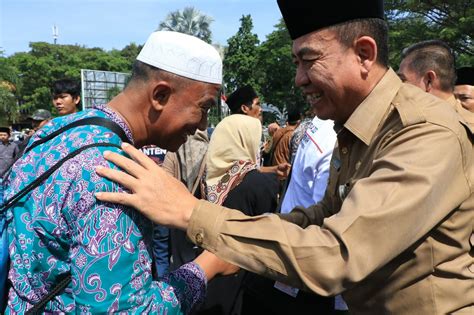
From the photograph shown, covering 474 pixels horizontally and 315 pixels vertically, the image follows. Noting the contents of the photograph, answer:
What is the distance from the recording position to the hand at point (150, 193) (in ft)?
4.57

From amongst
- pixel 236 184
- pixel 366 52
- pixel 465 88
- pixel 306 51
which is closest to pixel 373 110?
pixel 366 52

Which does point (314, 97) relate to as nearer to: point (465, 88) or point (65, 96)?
point (465, 88)

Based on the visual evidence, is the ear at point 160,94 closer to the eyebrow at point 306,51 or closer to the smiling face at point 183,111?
the smiling face at point 183,111

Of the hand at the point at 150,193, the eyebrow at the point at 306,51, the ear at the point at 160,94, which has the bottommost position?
the hand at the point at 150,193

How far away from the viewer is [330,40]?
169cm

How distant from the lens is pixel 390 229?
1319 millimetres

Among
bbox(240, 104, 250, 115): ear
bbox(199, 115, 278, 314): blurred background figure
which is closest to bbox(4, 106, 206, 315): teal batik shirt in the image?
bbox(199, 115, 278, 314): blurred background figure

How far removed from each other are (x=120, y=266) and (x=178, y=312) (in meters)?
0.34

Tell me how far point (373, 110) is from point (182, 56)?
2.48ft

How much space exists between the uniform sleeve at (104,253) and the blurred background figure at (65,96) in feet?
15.9

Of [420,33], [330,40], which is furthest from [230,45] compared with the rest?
[330,40]

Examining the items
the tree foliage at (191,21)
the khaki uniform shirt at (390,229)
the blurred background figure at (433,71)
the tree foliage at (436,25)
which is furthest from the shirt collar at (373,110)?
the tree foliage at (191,21)

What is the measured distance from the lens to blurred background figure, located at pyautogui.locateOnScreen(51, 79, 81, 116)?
5.91m

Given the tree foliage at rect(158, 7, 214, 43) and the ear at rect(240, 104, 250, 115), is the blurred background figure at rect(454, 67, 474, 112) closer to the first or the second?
the ear at rect(240, 104, 250, 115)
